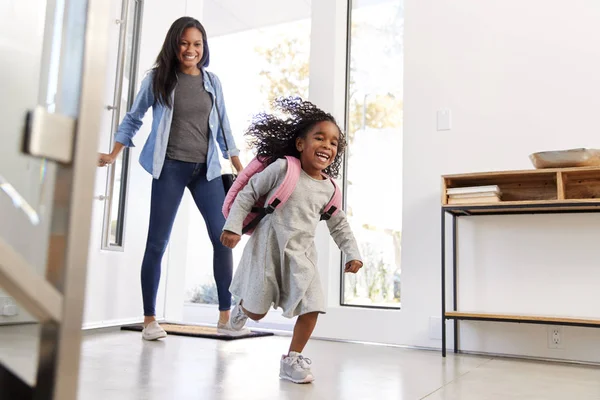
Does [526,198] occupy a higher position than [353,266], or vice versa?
[526,198]

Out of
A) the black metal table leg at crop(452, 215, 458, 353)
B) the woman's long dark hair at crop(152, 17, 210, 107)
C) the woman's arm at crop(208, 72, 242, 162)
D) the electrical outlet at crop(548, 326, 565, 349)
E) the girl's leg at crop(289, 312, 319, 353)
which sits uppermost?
the woman's long dark hair at crop(152, 17, 210, 107)

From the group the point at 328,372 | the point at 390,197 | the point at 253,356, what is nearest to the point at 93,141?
the point at 328,372

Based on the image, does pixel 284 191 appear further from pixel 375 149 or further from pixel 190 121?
pixel 375 149

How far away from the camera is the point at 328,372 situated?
1.96 meters

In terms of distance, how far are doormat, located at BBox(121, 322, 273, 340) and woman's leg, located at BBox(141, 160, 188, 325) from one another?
0.28 metres

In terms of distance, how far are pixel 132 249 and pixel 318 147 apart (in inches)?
67.5

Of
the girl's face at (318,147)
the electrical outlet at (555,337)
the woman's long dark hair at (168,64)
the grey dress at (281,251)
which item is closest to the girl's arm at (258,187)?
the grey dress at (281,251)

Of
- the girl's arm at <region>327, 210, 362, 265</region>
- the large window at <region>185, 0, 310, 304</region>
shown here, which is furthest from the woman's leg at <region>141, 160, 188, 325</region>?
the large window at <region>185, 0, 310, 304</region>

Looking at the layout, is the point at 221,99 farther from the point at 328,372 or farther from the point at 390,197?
the point at 328,372

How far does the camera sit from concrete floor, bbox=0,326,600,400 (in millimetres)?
1511

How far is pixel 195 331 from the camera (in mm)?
2912

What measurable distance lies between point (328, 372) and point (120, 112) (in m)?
1.92

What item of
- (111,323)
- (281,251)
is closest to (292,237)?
(281,251)

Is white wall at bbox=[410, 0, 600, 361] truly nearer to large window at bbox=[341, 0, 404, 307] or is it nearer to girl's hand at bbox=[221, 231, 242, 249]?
large window at bbox=[341, 0, 404, 307]
